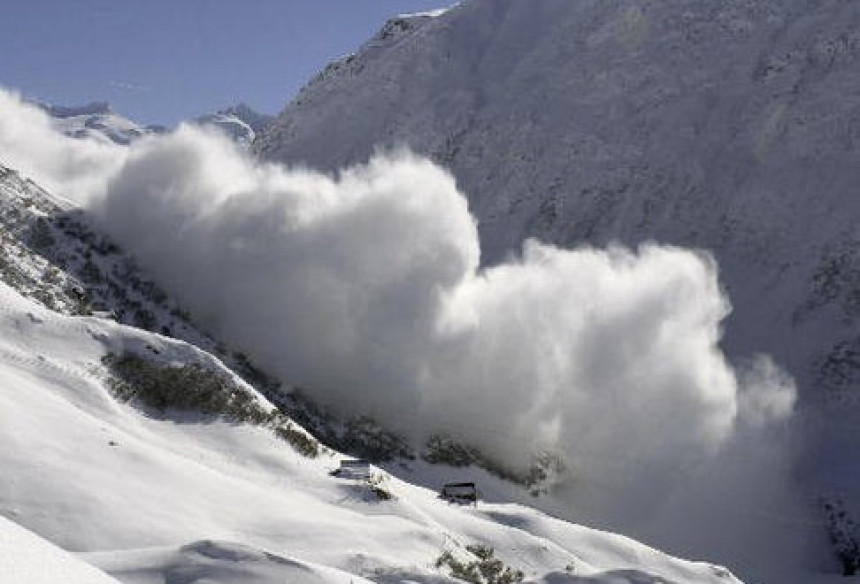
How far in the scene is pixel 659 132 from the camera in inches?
3041

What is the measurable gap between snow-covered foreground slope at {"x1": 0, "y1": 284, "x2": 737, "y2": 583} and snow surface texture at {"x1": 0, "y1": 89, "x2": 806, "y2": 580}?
64.4 feet

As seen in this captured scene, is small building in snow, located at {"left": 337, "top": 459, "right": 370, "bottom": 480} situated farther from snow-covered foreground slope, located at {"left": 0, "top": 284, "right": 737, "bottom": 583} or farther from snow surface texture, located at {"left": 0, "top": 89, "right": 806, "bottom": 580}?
snow surface texture, located at {"left": 0, "top": 89, "right": 806, "bottom": 580}

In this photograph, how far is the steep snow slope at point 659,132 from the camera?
64562 mm

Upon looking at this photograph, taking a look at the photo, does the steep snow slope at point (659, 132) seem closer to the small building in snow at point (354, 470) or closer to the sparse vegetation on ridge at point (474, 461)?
the sparse vegetation on ridge at point (474, 461)

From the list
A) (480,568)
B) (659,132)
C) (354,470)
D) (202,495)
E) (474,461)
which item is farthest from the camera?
(659,132)

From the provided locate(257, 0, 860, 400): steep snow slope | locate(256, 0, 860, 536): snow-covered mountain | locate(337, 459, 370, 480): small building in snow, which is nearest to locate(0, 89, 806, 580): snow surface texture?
locate(256, 0, 860, 536): snow-covered mountain

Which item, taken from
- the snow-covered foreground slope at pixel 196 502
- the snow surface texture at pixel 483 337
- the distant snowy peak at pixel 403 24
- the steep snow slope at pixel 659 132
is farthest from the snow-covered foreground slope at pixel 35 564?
the distant snowy peak at pixel 403 24

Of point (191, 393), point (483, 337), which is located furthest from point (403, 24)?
point (191, 393)

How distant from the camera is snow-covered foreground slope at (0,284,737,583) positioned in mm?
15719

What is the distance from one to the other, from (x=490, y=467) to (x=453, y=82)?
168 feet

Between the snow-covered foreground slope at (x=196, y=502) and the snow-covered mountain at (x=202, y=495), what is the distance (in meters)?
0.05

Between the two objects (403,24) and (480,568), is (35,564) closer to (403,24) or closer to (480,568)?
(480,568)

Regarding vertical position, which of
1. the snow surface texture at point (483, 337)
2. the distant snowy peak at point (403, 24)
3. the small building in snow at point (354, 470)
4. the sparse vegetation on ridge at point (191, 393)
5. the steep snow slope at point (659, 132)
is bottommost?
the small building in snow at point (354, 470)

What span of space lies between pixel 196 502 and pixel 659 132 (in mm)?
63481
